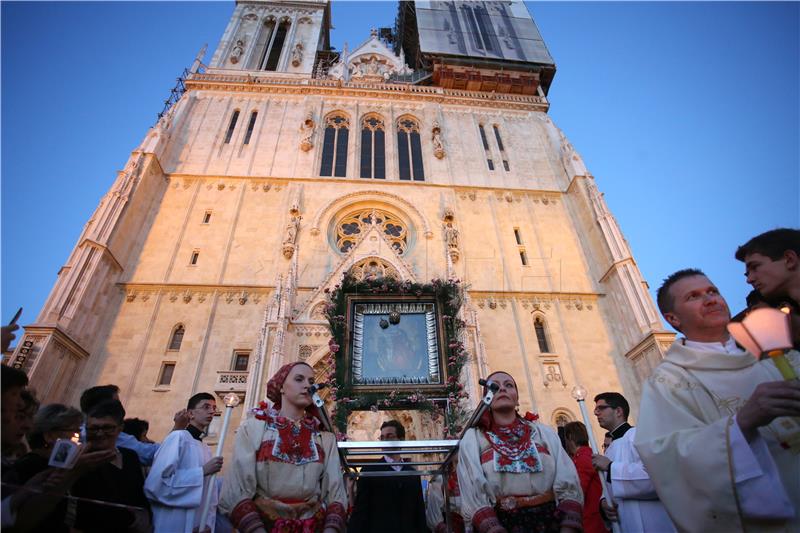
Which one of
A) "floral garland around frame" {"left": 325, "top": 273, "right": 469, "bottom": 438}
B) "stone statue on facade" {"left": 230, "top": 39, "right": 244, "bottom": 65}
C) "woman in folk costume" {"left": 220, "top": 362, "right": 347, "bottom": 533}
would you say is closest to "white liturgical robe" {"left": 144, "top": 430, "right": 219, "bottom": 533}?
"woman in folk costume" {"left": 220, "top": 362, "right": 347, "bottom": 533}

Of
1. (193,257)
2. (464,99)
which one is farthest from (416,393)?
(464,99)

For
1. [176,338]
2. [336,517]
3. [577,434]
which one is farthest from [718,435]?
[176,338]

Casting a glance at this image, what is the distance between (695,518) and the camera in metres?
1.60

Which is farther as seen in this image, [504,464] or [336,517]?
[504,464]

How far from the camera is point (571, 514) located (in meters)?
2.55

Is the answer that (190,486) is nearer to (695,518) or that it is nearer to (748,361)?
(695,518)

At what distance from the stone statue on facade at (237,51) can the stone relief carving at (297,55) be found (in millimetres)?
2680

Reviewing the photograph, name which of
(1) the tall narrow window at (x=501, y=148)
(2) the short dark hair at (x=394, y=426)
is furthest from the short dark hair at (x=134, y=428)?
(1) the tall narrow window at (x=501, y=148)

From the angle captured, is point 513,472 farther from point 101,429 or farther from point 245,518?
point 101,429

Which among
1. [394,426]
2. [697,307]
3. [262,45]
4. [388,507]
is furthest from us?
[262,45]

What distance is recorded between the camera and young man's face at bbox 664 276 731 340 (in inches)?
82.8

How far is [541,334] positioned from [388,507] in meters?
10.2

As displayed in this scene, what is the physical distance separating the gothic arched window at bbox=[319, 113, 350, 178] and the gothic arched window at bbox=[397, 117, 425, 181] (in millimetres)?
2434

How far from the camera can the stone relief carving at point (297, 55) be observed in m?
21.0
